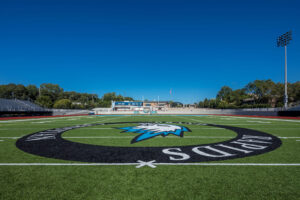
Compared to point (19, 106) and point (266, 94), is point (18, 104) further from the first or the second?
point (266, 94)

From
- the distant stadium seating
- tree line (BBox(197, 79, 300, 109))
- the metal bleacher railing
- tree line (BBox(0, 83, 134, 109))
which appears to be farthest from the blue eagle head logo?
tree line (BBox(197, 79, 300, 109))

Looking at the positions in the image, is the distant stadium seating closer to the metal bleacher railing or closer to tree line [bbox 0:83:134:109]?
the metal bleacher railing

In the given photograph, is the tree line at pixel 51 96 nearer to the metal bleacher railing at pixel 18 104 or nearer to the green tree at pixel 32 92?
the green tree at pixel 32 92

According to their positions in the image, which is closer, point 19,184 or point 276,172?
point 19,184

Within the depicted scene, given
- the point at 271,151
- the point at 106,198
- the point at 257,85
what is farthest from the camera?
the point at 257,85

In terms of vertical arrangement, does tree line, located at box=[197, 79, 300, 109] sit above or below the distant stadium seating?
above

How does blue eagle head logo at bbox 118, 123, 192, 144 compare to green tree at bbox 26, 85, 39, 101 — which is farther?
green tree at bbox 26, 85, 39, 101

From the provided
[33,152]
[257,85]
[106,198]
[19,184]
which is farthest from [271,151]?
[257,85]

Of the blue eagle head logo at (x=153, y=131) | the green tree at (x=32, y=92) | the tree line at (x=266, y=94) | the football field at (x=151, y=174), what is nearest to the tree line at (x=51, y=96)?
the green tree at (x=32, y=92)

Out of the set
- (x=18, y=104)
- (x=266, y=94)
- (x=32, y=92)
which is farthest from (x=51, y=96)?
(x=266, y=94)

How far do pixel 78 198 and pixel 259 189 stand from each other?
309 cm

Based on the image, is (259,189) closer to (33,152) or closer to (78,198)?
(78,198)

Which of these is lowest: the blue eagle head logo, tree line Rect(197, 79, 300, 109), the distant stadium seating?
the blue eagle head logo

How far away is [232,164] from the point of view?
151 inches
